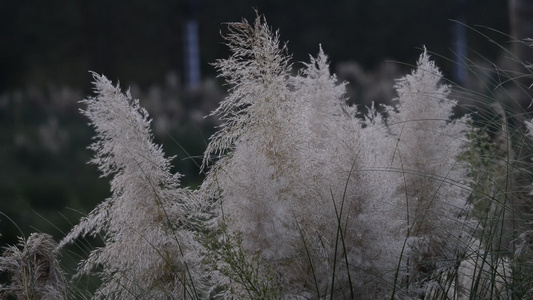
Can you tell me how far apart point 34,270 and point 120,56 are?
9.30m

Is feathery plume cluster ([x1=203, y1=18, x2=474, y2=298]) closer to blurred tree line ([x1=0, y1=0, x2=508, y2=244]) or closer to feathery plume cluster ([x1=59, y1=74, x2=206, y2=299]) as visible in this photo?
feathery plume cluster ([x1=59, y1=74, x2=206, y2=299])

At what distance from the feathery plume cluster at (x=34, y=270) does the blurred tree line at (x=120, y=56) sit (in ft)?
17.1

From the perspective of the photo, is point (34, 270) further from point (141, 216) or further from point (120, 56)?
point (120, 56)

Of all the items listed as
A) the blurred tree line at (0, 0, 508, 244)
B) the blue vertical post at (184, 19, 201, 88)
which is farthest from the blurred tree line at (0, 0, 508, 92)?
the blue vertical post at (184, 19, 201, 88)

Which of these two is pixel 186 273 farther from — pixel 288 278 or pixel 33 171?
pixel 33 171

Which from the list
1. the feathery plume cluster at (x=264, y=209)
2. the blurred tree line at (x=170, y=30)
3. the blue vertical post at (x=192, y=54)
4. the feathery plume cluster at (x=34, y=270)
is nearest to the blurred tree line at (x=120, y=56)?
the blurred tree line at (x=170, y=30)

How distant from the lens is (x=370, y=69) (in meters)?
12.3

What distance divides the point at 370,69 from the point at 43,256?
1051 centimetres

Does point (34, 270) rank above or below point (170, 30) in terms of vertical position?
below

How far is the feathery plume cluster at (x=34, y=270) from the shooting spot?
2092 millimetres

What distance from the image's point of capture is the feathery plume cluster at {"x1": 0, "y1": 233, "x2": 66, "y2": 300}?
2.09 m

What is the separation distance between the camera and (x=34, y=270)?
6.97 ft

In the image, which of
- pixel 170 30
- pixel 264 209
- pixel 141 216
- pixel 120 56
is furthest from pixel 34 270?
pixel 170 30

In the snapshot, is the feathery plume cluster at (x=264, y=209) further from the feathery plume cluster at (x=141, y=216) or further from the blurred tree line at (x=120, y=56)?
the blurred tree line at (x=120, y=56)
